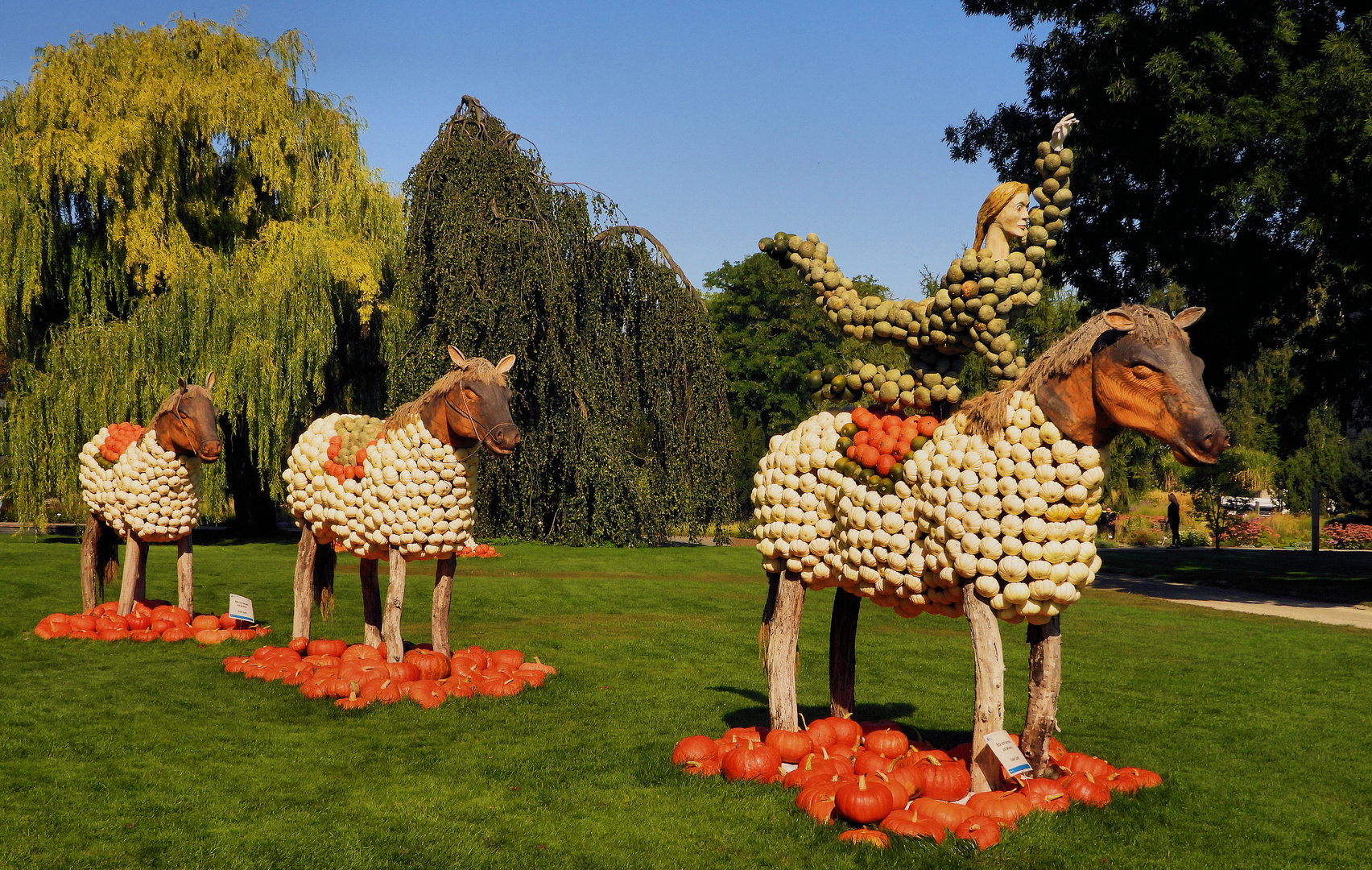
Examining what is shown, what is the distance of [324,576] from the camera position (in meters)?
9.86

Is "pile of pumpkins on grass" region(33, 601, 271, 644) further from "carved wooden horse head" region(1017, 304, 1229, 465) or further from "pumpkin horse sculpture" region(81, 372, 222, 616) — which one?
"carved wooden horse head" region(1017, 304, 1229, 465)

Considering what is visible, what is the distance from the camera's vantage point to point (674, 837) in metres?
4.93

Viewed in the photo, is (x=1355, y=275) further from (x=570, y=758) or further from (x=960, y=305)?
(x=570, y=758)

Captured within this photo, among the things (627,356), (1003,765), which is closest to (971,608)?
(1003,765)

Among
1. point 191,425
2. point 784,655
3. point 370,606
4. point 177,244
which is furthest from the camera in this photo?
point 177,244

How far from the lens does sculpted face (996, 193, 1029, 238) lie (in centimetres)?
566

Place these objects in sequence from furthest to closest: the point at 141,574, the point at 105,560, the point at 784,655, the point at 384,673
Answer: the point at 105,560
the point at 141,574
the point at 384,673
the point at 784,655

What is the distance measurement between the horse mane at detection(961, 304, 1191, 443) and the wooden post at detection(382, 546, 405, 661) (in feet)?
16.1

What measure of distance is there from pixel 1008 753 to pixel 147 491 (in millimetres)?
8810

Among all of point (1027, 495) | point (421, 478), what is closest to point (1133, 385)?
point (1027, 495)

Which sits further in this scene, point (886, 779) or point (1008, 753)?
point (886, 779)

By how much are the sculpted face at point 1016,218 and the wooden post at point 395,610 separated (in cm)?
531

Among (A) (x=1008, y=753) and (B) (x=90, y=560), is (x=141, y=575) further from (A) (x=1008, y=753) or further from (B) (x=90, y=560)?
(A) (x=1008, y=753)

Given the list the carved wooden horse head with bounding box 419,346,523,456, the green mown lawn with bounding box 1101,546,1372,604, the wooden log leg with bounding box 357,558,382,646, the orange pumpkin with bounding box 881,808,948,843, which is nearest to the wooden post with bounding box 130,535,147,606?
the wooden log leg with bounding box 357,558,382,646
